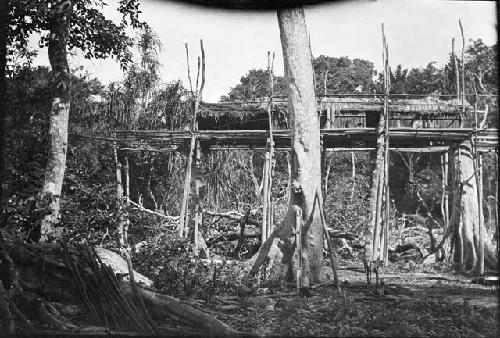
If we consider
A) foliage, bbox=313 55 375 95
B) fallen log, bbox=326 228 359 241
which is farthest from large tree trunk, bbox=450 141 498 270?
fallen log, bbox=326 228 359 241

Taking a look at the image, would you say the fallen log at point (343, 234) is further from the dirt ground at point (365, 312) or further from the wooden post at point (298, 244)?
the dirt ground at point (365, 312)

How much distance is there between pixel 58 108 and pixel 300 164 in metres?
2.98

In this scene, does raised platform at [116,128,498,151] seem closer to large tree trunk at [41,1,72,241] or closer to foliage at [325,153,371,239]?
foliage at [325,153,371,239]

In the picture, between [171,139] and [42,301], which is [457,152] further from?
[42,301]

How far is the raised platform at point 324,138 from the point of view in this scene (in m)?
7.59

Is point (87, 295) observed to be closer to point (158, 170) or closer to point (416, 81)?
point (158, 170)

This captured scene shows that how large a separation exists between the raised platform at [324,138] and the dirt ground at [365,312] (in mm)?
2663

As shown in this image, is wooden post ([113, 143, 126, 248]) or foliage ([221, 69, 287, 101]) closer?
wooden post ([113, 143, 126, 248])

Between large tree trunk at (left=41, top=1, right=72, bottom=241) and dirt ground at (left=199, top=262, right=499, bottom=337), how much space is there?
229cm

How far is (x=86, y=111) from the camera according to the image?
273 inches

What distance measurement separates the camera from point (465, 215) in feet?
24.7

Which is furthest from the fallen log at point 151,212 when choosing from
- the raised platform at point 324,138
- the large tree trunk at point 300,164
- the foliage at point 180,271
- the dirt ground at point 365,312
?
the dirt ground at point 365,312

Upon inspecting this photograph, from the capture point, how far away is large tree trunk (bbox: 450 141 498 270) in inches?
281

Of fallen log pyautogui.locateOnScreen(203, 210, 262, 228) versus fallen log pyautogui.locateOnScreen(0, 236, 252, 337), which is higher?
fallen log pyautogui.locateOnScreen(203, 210, 262, 228)
